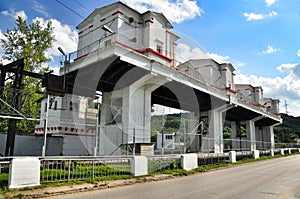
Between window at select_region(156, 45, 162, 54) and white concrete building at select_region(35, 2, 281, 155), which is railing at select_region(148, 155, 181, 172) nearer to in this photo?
white concrete building at select_region(35, 2, 281, 155)

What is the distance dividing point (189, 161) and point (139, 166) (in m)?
4.07

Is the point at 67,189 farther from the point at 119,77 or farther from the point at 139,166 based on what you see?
the point at 119,77

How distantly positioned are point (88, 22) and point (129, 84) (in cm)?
681

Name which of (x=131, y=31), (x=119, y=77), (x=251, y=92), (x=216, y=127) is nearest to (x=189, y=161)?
(x=119, y=77)

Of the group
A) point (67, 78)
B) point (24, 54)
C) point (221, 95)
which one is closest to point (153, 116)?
point (67, 78)

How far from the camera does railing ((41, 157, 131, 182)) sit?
8792mm

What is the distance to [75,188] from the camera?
8008 mm

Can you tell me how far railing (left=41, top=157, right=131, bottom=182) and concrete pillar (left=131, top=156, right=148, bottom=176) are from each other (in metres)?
0.26

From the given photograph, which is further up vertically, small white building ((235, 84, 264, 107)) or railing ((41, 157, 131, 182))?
small white building ((235, 84, 264, 107))

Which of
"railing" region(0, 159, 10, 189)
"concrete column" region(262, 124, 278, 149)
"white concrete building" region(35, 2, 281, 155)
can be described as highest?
"white concrete building" region(35, 2, 281, 155)

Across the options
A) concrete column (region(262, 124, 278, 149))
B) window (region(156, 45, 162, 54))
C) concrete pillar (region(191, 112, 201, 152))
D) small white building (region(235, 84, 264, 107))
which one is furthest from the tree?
concrete column (region(262, 124, 278, 149))

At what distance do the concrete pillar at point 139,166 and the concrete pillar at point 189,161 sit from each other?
3.02 meters

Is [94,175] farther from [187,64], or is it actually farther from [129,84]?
[187,64]

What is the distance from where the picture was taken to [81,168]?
972 centimetres
